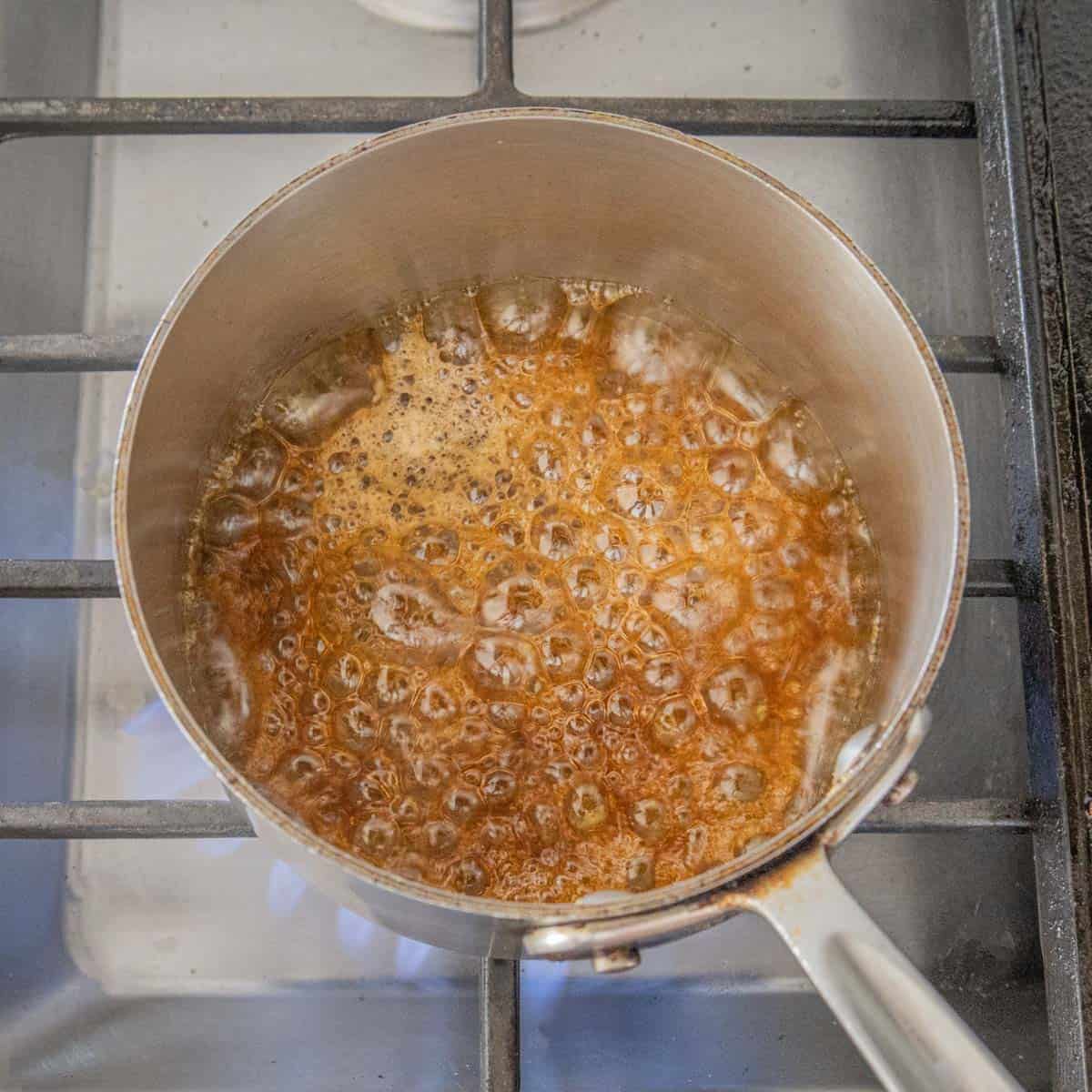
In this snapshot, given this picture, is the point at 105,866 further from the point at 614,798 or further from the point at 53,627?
the point at 614,798

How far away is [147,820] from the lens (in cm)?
54

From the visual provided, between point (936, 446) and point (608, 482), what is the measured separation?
18cm

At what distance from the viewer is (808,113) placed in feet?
1.94

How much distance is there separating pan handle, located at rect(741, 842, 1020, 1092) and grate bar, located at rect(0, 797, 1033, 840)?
0.51ft

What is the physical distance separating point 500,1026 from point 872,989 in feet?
0.71

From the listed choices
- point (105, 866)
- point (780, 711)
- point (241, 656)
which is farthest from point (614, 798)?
point (105, 866)

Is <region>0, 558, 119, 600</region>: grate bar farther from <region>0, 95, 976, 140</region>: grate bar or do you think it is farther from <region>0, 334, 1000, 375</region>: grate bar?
<region>0, 95, 976, 140</region>: grate bar

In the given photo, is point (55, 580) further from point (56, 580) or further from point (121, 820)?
point (121, 820)

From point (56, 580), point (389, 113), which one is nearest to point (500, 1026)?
point (56, 580)

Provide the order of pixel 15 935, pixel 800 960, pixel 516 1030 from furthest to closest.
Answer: pixel 15 935
pixel 516 1030
pixel 800 960

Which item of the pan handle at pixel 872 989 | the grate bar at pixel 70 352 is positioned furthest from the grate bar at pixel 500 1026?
the grate bar at pixel 70 352

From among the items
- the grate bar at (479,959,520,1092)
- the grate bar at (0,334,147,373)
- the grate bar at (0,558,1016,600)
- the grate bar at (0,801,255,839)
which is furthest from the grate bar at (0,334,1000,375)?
the grate bar at (479,959,520,1092)

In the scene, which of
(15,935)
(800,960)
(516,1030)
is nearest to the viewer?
(800,960)

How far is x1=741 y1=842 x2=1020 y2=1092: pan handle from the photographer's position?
1.20 feet
